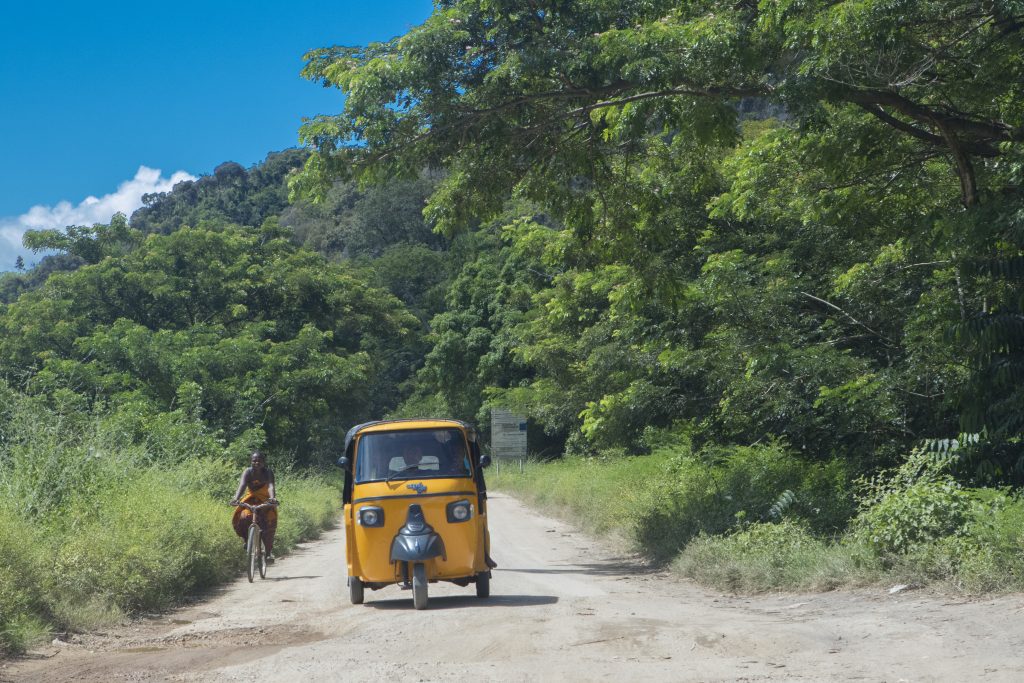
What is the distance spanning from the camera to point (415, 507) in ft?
37.8

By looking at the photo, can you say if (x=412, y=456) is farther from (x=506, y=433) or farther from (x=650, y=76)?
(x=506, y=433)

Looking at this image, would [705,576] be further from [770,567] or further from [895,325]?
[895,325]

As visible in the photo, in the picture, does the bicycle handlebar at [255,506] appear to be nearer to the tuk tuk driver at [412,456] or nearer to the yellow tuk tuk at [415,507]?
the yellow tuk tuk at [415,507]

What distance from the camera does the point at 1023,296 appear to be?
1118 cm

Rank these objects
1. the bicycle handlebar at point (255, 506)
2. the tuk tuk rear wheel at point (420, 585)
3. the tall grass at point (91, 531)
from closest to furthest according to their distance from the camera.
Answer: the tall grass at point (91, 531) → the tuk tuk rear wheel at point (420, 585) → the bicycle handlebar at point (255, 506)

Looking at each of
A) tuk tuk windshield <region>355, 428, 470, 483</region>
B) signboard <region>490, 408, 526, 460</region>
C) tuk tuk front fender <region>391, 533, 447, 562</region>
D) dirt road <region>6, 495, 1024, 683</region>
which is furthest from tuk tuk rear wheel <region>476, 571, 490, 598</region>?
signboard <region>490, 408, 526, 460</region>

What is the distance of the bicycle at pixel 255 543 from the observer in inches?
605

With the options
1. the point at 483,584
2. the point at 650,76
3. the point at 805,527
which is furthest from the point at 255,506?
the point at 650,76

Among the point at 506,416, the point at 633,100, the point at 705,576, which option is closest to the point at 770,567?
the point at 705,576

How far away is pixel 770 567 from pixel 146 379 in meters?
25.9

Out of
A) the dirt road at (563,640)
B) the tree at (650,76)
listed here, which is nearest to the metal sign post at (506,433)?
the tree at (650,76)

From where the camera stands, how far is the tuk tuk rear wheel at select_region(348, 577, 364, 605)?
11.9 metres

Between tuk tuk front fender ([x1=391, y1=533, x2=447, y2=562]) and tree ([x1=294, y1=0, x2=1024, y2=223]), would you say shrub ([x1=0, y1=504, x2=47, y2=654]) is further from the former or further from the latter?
tree ([x1=294, y1=0, x2=1024, y2=223])

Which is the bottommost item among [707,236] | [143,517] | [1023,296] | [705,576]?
[705,576]
